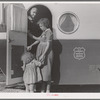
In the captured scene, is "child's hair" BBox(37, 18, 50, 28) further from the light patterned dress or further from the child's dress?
the child's dress

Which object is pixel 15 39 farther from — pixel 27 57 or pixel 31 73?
pixel 31 73

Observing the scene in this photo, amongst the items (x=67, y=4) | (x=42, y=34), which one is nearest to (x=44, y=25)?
(x=42, y=34)

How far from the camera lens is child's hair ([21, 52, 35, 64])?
391 centimetres

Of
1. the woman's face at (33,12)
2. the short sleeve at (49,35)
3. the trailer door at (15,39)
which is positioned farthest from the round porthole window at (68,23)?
the trailer door at (15,39)

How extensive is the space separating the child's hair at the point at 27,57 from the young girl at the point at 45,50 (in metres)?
0.06

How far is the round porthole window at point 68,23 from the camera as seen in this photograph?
393cm

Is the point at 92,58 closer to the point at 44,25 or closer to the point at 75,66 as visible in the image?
the point at 75,66

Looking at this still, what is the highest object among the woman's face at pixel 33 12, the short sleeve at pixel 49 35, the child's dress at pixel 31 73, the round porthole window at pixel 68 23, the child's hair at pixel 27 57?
the woman's face at pixel 33 12

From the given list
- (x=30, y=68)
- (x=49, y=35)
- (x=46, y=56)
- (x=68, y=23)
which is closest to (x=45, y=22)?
(x=49, y=35)

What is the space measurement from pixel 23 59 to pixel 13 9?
1.84 ft

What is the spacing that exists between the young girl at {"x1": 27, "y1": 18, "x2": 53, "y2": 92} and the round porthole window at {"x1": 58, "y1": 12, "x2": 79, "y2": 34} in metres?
0.14

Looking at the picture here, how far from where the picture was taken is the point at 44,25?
3928 mm

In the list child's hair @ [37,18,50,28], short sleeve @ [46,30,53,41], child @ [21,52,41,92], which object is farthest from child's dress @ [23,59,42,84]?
child's hair @ [37,18,50,28]

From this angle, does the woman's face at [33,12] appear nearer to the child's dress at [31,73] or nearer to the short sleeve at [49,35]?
the short sleeve at [49,35]
